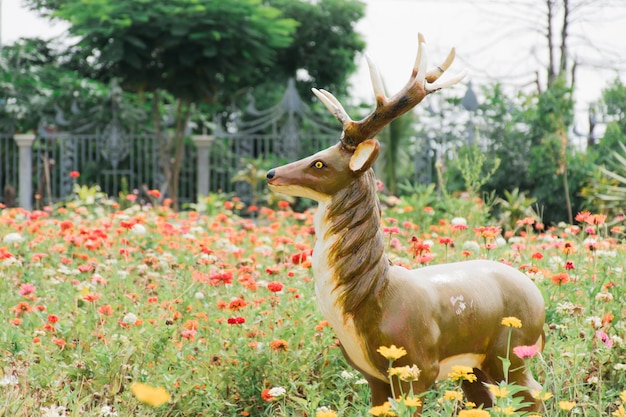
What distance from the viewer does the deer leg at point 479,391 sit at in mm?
2771

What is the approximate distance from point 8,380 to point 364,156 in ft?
5.86

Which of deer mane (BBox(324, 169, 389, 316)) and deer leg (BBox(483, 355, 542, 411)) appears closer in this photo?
deer mane (BBox(324, 169, 389, 316))

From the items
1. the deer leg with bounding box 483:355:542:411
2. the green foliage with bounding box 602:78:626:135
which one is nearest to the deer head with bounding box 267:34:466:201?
the deer leg with bounding box 483:355:542:411

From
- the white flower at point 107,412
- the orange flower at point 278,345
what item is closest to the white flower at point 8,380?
the white flower at point 107,412

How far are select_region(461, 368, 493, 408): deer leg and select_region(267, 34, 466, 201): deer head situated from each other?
Result: 3.31 ft

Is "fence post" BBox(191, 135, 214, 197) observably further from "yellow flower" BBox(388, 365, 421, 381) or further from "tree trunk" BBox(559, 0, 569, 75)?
"yellow flower" BBox(388, 365, 421, 381)

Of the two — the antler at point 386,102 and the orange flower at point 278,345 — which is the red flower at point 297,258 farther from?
the antler at point 386,102

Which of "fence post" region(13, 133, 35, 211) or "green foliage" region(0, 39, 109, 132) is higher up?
"green foliage" region(0, 39, 109, 132)

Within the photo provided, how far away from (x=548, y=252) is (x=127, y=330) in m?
3.00

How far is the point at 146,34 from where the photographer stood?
45.6 feet

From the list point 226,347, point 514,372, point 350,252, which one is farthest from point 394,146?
point 350,252

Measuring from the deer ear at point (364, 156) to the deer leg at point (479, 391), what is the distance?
1014 mm

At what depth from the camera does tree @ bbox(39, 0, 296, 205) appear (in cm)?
1343

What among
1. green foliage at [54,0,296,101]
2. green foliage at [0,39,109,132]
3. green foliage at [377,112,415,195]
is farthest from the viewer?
green foliage at [0,39,109,132]
